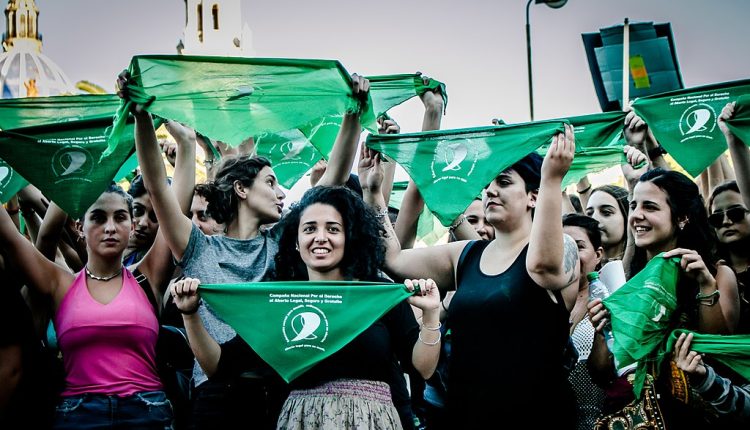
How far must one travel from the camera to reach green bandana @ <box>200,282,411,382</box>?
12.9ft

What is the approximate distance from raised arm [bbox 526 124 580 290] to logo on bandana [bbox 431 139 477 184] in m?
0.72

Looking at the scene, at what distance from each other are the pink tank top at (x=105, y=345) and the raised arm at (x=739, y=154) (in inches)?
131

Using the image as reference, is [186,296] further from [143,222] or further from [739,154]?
[739,154]

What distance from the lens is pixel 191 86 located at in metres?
4.59

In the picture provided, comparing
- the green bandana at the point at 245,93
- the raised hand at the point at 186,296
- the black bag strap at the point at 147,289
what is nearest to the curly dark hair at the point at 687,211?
the green bandana at the point at 245,93

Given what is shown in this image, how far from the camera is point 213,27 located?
89375 millimetres

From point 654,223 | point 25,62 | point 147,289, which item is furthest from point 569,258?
point 25,62

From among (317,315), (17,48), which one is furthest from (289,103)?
(17,48)

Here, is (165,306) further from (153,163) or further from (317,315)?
(317,315)

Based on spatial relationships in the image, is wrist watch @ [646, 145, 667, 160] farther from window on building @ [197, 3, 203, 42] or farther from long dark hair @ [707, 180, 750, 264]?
window on building @ [197, 3, 203, 42]

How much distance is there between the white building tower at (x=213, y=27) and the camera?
8875 centimetres

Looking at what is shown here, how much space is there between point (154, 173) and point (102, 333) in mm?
865

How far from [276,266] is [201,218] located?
1481 millimetres

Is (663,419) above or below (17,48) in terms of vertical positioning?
below
